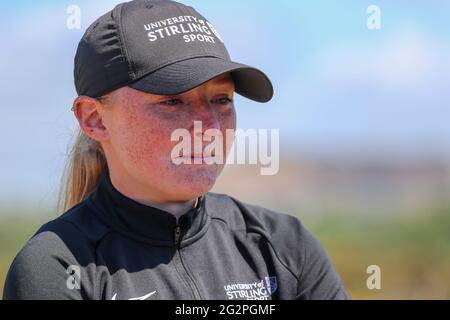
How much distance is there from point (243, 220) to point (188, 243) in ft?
0.68

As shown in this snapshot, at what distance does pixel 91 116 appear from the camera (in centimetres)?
202

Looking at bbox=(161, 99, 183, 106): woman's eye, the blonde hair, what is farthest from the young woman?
the blonde hair

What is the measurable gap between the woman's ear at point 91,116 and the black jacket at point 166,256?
142mm

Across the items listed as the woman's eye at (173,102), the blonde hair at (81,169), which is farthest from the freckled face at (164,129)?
the blonde hair at (81,169)

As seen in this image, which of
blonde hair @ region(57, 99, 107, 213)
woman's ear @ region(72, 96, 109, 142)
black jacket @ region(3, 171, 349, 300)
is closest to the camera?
black jacket @ region(3, 171, 349, 300)

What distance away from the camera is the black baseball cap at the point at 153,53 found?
73.2 inches

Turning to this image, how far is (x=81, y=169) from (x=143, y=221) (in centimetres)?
41

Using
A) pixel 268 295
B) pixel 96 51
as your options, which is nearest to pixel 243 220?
pixel 268 295

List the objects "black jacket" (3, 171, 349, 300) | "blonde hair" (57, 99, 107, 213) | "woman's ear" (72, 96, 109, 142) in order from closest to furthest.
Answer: "black jacket" (3, 171, 349, 300), "woman's ear" (72, 96, 109, 142), "blonde hair" (57, 99, 107, 213)

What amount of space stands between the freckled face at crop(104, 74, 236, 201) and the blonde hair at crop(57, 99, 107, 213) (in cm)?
26

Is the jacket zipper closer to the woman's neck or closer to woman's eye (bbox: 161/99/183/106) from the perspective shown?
the woman's neck

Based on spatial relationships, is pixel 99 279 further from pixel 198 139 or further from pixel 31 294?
pixel 198 139

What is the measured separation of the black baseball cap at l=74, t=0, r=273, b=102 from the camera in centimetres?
186
